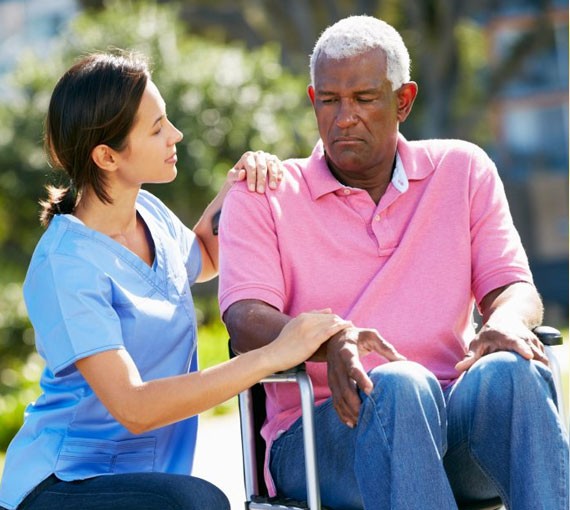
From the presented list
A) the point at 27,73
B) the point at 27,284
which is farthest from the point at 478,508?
the point at 27,73

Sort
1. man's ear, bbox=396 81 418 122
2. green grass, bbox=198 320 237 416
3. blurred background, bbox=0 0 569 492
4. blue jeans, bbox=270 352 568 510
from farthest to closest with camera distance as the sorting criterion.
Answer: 1. blurred background, bbox=0 0 569 492
2. green grass, bbox=198 320 237 416
3. man's ear, bbox=396 81 418 122
4. blue jeans, bbox=270 352 568 510

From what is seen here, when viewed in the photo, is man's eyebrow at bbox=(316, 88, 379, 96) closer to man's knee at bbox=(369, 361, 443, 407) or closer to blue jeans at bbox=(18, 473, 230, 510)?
man's knee at bbox=(369, 361, 443, 407)

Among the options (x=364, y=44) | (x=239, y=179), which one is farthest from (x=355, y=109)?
(x=239, y=179)

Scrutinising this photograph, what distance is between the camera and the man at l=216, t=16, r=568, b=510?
273cm

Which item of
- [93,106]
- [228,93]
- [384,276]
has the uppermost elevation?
[93,106]

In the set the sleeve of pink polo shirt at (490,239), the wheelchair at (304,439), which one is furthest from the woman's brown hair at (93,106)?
the sleeve of pink polo shirt at (490,239)

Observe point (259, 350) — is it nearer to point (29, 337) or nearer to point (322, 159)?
point (322, 159)

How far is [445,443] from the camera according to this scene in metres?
2.70

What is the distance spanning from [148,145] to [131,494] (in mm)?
878

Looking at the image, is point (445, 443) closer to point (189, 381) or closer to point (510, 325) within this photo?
point (510, 325)

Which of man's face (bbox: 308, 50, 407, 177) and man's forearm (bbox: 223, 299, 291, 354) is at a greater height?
man's face (bbox: 308, 50, 407, 177)

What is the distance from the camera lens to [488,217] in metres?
3.23

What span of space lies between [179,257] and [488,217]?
2.82 ft

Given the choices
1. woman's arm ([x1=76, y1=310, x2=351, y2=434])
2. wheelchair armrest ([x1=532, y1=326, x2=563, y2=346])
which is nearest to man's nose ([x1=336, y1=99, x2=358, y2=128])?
woman's arm ([x1=76, y1=310, x2=351, y2=434])
